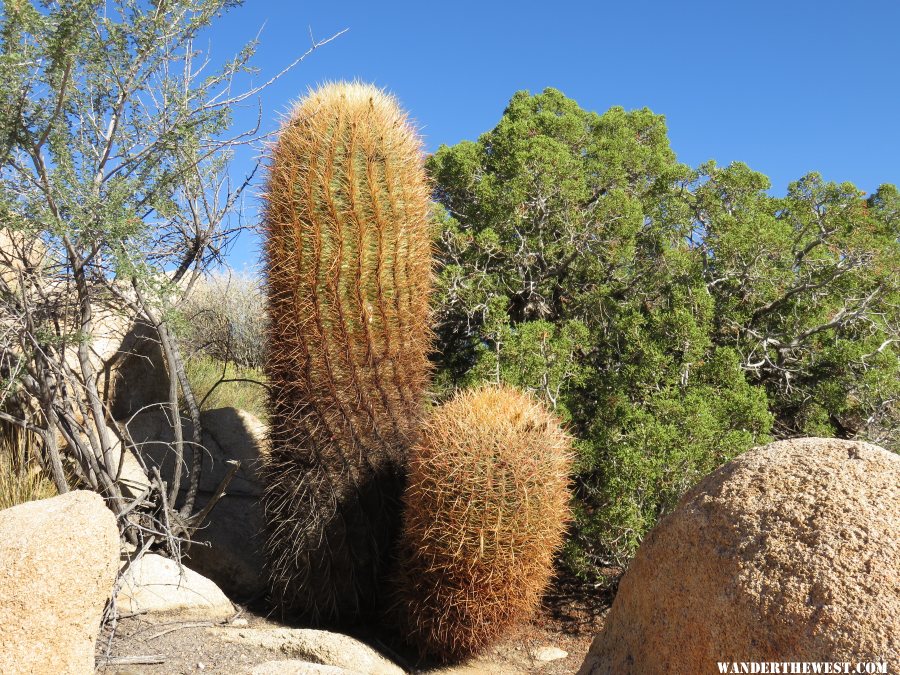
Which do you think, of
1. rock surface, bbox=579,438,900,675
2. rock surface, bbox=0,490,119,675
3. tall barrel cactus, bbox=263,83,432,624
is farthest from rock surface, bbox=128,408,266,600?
rock surface, bbox=579,438,900,675

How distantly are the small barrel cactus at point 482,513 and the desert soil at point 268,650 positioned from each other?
39cm

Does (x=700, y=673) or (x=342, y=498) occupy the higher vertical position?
(x=342, y=498)

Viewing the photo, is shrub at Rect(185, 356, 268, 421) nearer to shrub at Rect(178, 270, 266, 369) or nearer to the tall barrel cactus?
shrub at Rect(178, 270, 266, 369)

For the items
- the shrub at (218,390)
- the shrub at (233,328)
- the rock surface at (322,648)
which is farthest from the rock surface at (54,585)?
the shrub at (233,328)

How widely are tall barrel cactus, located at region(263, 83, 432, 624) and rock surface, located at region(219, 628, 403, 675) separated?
1.48ft

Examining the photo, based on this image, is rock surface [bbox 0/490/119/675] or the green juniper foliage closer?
rock surface [bbox 0/490/119/675]

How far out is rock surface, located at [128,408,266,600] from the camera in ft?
17.8

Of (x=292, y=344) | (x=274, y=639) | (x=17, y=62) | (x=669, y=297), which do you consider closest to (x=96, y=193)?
(x=17, y=62)

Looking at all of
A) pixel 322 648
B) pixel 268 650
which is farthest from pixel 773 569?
pixel 268 650

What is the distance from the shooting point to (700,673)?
8.56 feet

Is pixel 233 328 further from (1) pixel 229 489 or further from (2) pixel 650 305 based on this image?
(2) pixel 650 305

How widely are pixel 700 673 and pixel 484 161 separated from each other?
5.37m

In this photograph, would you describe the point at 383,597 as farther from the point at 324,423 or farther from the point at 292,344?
the point at 292,344

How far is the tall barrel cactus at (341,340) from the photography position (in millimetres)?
4281
